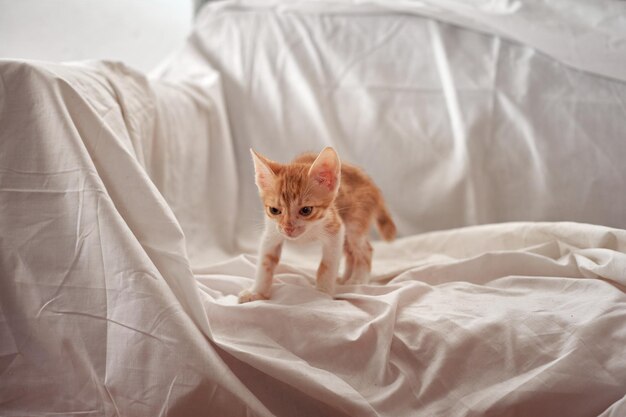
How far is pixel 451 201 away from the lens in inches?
67.0

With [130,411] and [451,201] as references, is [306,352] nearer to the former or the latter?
[130,411]

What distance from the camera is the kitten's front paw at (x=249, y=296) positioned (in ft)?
3.62

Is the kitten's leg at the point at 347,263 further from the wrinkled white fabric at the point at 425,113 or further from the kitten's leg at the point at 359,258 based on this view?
the wrinkled white fabric at the point at 425,113

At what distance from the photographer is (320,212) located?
3.58 ft

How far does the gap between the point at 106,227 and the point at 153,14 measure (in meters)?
1.40

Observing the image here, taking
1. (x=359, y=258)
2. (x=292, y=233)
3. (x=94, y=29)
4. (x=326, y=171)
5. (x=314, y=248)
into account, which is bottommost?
(x=314, y=248)

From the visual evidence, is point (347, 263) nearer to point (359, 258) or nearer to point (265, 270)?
point (359, 258)

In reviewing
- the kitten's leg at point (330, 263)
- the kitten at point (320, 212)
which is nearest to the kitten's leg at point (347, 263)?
the kitten at point (320, 212)

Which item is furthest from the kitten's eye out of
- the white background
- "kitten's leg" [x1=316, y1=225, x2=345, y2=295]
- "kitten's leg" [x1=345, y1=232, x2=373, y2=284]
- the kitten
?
the white background

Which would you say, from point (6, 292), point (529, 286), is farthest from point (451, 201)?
point (6, 292)

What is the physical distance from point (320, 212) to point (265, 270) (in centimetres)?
15

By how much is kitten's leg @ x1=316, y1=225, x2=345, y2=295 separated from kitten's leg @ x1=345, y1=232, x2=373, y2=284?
0.10 metres

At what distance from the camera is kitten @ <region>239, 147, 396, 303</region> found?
1.06 m

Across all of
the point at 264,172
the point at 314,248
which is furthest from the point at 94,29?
the point at 264,172
